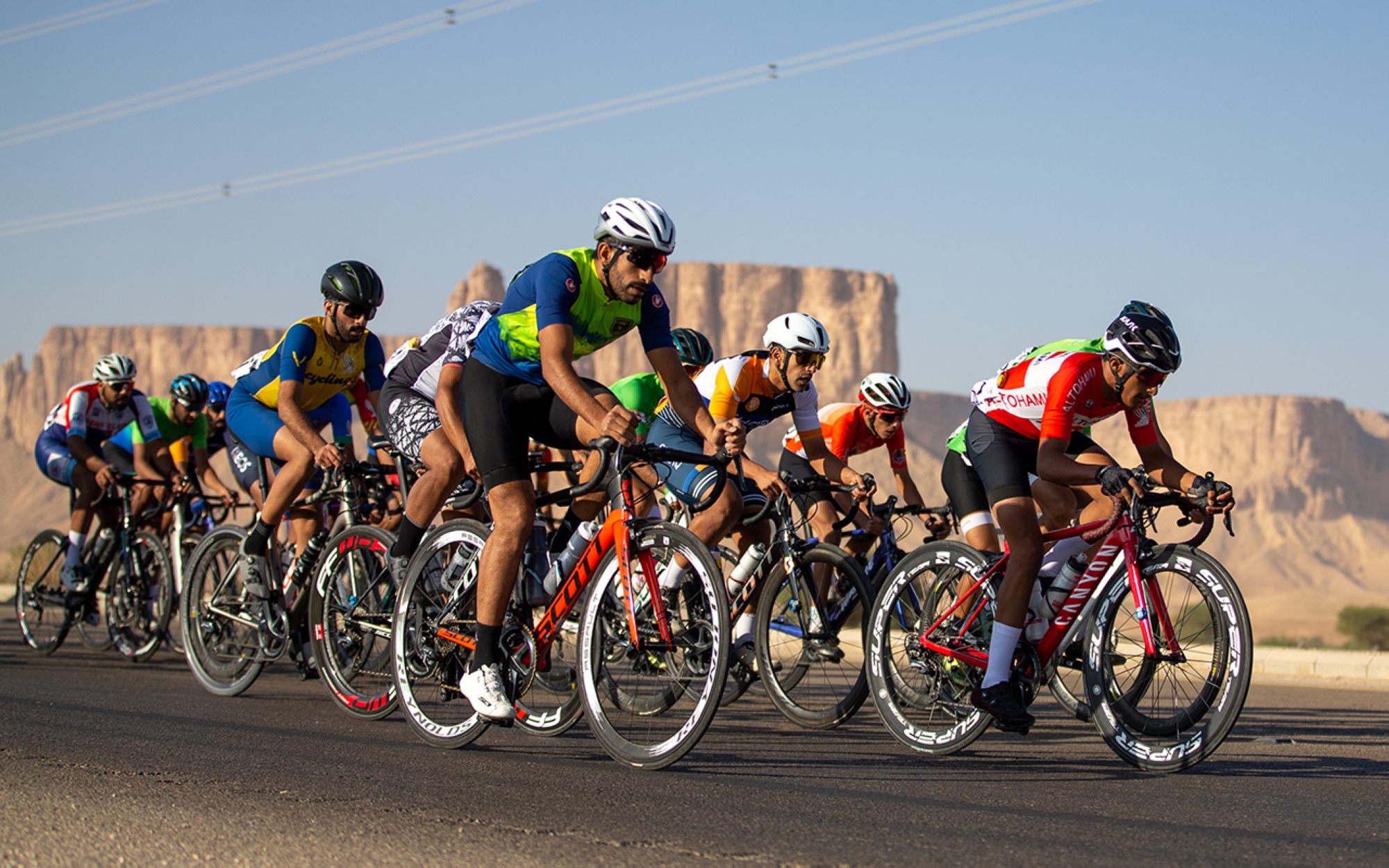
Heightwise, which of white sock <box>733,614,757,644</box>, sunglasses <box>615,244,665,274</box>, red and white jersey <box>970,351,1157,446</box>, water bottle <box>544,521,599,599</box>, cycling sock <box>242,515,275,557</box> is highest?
sunglasses <box>615,244,665,274</box>

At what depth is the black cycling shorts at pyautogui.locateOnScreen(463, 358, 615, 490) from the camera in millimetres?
5445

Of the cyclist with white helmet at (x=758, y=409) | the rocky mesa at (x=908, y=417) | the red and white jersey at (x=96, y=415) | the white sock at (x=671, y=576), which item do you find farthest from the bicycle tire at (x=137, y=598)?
the rocky mesa at (x=908, y=417)

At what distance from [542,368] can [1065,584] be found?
2.51 meters

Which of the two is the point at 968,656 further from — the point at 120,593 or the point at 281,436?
the point at 120,593

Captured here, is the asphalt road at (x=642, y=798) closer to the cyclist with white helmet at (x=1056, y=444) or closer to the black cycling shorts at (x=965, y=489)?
the cyclist with white helmet at (x=1056, y=444)

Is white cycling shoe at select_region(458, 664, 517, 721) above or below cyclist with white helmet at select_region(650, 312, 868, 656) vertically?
below

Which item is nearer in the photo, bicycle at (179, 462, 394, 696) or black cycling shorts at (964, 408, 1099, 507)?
black cycling shorts at (964, 408, 1099, 507)

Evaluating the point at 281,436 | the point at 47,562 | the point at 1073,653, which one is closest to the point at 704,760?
the point at 1073,653

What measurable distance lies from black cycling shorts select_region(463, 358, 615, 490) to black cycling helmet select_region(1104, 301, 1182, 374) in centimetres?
229

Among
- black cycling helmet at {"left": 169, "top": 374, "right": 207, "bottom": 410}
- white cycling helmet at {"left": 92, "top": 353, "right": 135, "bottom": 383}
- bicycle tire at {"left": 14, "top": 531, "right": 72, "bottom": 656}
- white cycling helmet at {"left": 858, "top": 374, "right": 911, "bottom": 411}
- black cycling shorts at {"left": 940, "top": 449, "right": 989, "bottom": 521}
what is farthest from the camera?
black cycling helmet at {"left": 169, "top": 374, "right": 207, "bottom": 410}

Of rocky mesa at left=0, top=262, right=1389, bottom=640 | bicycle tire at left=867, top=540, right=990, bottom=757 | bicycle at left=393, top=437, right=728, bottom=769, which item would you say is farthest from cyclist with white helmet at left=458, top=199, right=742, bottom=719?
rocky mesa at left=0, top=262, right=1389, bottom=640

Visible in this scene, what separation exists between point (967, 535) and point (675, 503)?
5.76 ft

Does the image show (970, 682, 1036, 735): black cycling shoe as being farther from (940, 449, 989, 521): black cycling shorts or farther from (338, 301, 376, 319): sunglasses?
(338, 301, 376, 319): sunglasses

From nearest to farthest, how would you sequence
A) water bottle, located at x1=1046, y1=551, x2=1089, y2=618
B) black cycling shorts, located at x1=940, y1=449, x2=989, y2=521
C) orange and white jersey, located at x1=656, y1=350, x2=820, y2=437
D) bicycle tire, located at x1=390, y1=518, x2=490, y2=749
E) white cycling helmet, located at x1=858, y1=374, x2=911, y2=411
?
bicycle tire, located at x1=390, y1=518, x2=490, y2=749, water bottle, located at x1=1046, y1=551, x2=1089, y2=618, black cycling shorts, located at x1=940, y1=449, x2=989, y2=521, orange and white jersey, located at x1=656, y1=350, x2=820, y2=437, white cycling helmet, located at x1=858, y1=374, x2=911, y2=411
